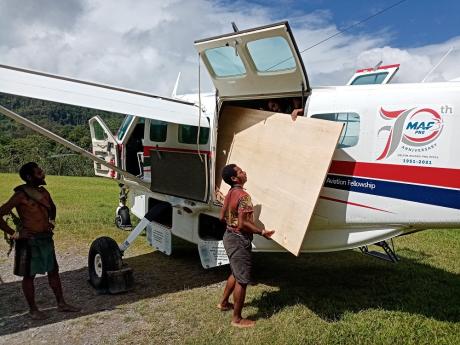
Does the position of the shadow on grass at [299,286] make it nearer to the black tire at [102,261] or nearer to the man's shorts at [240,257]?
the black tire at [102,261]

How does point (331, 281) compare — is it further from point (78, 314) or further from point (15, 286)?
point (15, 286)

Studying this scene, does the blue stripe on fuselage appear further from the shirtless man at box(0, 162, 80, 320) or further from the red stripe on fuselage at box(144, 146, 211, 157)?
the shirtless man at box(0, 162, 80, 320)

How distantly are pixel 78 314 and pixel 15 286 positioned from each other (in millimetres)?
1626

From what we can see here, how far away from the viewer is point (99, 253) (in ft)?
21.3

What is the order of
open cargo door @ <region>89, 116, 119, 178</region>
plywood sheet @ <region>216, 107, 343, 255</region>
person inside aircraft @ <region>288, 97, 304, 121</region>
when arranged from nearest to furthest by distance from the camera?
1. plywood sheet @ <region>216, 107, 343, 255</region>
2. person inside aircraft @ <region>288, 97, 304, 121</region>
3. open cargo door @ <region>89, 116, 119, 178</region>

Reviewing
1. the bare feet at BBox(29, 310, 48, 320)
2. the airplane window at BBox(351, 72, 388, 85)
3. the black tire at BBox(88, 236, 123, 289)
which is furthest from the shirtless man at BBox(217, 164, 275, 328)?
the airplane window at BBox(351, 72, 388, 85)

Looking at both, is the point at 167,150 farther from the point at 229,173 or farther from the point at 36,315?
the point at 36,315

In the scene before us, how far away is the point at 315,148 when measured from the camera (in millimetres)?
5188

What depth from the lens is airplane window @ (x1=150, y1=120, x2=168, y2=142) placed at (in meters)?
7.66

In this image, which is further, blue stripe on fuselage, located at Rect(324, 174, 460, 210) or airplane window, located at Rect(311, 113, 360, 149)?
airplane window, located at Rect(311, 113, 360, 149)

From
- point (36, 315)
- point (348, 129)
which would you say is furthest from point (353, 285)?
point (36, 315)

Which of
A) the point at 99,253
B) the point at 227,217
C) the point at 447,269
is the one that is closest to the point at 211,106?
the point at 227,217

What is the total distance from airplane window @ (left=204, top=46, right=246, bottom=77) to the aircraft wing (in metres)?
0.79

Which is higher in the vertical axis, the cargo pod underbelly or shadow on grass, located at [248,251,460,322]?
the cargo pod underbelly
